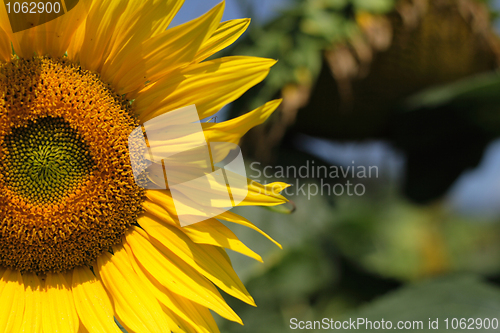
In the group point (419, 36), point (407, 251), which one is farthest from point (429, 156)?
point (419, 36)

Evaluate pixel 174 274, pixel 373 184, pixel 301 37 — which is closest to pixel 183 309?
pixel 174 274

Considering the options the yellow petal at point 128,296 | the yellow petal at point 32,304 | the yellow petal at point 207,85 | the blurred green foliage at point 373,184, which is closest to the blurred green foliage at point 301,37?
the blurred green foliage at point 373,184

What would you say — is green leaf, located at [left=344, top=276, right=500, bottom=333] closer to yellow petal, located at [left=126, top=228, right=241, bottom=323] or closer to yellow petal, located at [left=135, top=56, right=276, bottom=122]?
yellow petal, located at [left=126, top=228, right=241, bottom=323]

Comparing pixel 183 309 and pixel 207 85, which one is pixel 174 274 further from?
pixel 207 85

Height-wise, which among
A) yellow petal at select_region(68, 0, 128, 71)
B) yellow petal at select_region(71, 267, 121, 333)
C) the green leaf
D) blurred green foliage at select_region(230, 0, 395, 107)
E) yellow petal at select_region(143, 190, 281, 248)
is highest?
yellow petal at select_region(68, 0, 128, 71)

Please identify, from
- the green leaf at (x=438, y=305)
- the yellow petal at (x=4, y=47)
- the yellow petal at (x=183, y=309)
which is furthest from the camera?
the green leaf at (x=438, y=305)

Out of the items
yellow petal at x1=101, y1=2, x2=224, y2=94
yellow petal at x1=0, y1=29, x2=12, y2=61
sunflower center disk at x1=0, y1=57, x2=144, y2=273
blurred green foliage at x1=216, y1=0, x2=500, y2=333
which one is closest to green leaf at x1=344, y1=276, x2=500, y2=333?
blurred green foliage at x1=216, y1=0, x2=500, y2=333

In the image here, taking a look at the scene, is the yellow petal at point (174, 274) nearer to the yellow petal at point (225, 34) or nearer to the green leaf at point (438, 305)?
the yellow petal at point (225, 34)

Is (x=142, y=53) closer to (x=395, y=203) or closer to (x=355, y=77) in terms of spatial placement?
(x=355, y=77)
